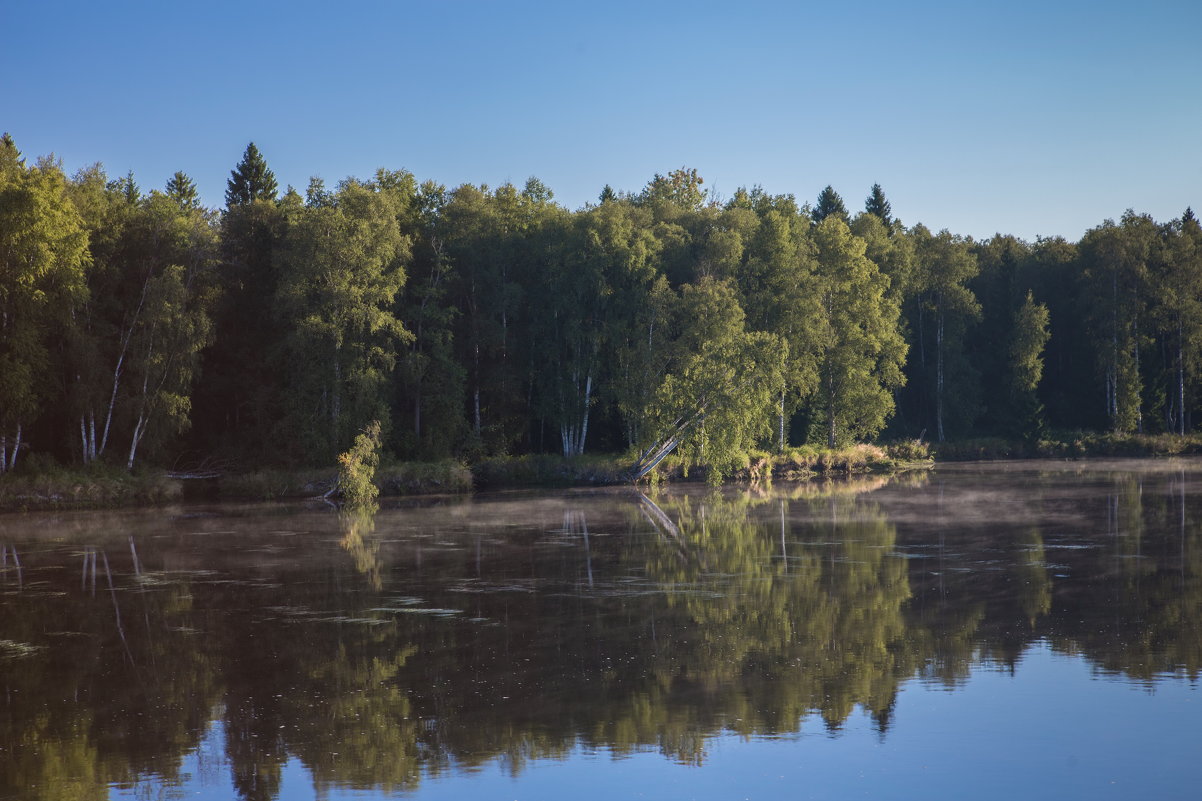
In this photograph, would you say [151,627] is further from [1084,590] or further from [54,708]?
[1084,590]

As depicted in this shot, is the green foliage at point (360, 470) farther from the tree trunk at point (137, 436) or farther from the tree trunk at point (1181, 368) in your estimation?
the tree trunk at point (1181, 368)

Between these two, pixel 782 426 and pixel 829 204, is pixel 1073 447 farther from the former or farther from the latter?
pixel 829 204

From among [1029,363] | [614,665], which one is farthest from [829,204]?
[614,665]

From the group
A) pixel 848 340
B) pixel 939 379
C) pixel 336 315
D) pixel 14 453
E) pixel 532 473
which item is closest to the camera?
pixel 14 453

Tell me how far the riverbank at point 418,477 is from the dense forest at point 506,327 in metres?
1.22

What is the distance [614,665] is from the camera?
1443cm

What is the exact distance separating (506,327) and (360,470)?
12269 millimetres

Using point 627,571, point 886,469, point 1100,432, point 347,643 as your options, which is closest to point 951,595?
point 627,571

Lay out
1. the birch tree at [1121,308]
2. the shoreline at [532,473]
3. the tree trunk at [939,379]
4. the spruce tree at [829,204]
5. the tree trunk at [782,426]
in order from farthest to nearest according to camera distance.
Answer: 1. the spruce tree at [829,204]
2. the tree trunk at [939,379]
3. the birch tree at [1121,308]
4. the tree trunk at [782,426]
5. the shoreline at [532,473]

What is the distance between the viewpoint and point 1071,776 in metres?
10.1

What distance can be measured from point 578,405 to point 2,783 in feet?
130

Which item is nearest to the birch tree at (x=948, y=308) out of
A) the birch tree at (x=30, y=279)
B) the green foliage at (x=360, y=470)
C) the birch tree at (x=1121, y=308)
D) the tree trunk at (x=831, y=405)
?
the birch tree at (x=1121, y=308)

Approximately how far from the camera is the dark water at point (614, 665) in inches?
414

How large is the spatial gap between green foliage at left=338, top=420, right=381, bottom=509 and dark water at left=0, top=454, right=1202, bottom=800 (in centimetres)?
1164
